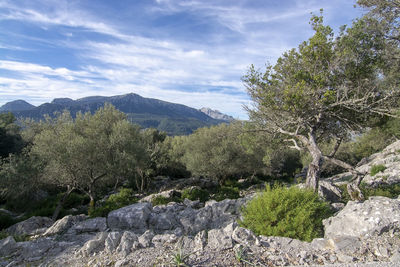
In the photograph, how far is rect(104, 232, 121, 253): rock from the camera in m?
6.06

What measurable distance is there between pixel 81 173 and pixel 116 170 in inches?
106

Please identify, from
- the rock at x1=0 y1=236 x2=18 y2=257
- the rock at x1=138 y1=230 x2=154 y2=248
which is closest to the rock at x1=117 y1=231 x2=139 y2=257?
the rock at x1=138 y1=230 x2=154 y2=248

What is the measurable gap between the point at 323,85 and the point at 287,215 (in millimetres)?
6557

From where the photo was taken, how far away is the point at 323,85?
970 centimetres

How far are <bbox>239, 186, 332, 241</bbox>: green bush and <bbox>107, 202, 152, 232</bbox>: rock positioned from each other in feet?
17.3

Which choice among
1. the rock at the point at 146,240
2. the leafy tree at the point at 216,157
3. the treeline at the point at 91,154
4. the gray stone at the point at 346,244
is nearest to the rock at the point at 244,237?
the gray stone at the point at 346,244

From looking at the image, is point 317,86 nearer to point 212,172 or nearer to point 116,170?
point 116,170

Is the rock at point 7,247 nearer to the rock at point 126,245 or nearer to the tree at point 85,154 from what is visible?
the rock at point 126,245

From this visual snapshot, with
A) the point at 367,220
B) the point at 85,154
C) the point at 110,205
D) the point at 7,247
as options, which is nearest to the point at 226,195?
the point at 110,205

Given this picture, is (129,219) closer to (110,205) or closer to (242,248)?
(242,248)

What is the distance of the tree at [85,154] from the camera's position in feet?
54.4

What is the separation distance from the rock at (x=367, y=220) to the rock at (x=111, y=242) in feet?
19.9

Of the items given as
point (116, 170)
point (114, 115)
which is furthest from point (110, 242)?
point (114, 115)

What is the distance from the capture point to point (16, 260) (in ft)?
20.6
